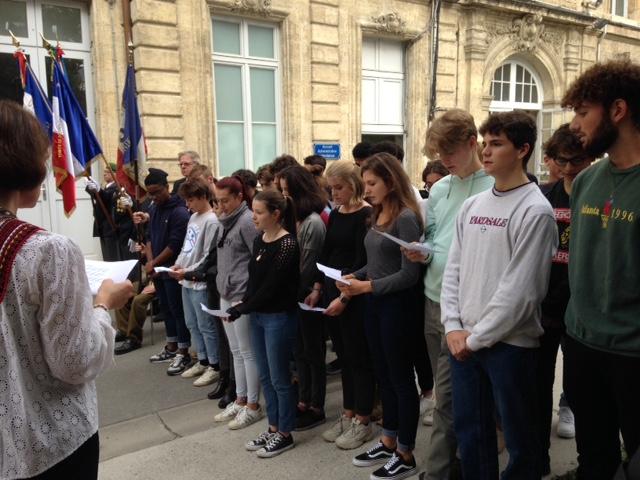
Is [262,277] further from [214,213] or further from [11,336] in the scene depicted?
[11,336]

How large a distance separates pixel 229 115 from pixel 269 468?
8045mm

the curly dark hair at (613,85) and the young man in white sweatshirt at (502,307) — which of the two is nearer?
the curly dark hair at (613,85)

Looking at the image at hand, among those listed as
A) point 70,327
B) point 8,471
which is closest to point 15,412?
point 8,471

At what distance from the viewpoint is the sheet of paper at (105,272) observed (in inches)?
70.8

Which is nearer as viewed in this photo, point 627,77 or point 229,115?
point 627,77

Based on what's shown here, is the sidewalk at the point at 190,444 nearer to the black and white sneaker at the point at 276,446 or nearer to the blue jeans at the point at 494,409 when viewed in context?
the black and white sneaker at the point at 276,446

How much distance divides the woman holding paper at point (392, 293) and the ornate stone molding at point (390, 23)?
923 cm

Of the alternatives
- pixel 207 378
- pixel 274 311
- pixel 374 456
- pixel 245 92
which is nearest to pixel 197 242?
pixel 207 378

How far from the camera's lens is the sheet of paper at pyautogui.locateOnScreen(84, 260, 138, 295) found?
180 cm

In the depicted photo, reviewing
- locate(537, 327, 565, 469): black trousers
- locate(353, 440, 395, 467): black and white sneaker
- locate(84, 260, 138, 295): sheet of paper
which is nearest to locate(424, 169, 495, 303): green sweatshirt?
locate(537, 327, 565, 469): black trousers

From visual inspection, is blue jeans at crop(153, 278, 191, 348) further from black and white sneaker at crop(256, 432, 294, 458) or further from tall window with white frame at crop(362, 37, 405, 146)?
tall window with white frame at crop(362, 37, 405, 146)

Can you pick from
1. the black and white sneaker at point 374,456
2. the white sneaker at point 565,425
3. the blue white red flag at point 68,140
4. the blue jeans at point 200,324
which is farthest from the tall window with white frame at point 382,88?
the black and white sneaker at point 374,456

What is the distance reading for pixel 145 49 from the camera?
8305mm

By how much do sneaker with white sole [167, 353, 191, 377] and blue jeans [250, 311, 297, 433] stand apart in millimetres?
1799
